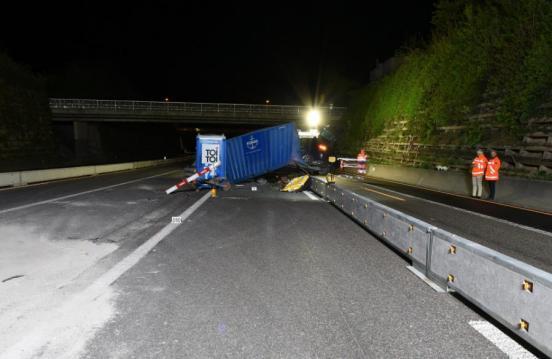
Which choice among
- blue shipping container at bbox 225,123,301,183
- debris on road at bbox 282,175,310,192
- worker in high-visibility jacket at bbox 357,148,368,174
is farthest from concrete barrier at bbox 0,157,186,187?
worker in high-visibility jacket at bbox 357,148,368,174

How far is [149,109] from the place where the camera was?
52.1 metres

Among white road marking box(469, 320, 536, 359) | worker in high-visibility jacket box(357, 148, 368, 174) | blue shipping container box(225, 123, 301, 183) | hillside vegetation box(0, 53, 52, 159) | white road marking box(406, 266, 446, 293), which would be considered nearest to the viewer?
white road marking box(469, 320, 536, 359)

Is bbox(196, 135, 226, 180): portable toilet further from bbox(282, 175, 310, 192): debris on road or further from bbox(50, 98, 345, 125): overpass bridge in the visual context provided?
bbox(50, 98, 345, 125): overpass bridge

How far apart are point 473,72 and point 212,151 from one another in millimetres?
17927

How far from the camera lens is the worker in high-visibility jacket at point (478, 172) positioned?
53.1 feet

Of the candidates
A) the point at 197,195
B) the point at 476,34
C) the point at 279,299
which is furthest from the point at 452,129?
the point at 279,299

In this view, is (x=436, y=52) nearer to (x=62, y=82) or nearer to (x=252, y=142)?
(x=252, y=142)

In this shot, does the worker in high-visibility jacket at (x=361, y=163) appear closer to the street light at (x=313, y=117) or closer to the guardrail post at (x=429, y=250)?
the street light at (x=313, y=117)

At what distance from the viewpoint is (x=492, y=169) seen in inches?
609

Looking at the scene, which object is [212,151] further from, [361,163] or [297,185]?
[361,163]

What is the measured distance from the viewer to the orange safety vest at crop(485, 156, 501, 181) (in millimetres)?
15188

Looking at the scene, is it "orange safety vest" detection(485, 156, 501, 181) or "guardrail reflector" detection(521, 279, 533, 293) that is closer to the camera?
"guardrail reflector" detection(521, 279, 533, 293)

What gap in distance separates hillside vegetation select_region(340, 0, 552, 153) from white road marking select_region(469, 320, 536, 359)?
744 inches

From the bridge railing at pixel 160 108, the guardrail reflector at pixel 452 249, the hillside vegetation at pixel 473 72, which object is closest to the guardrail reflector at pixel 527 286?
the guardrail reflector at pixel 452 249
